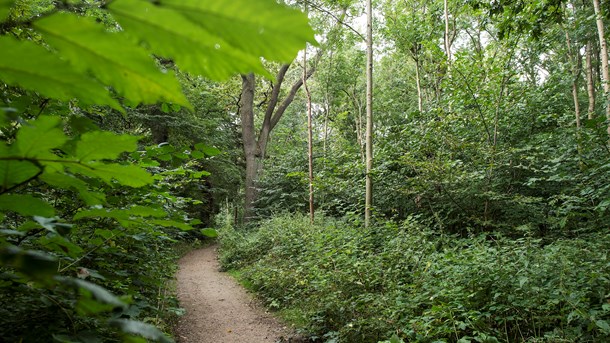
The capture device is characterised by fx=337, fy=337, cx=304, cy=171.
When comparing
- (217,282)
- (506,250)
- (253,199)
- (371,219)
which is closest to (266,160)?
(253,199)

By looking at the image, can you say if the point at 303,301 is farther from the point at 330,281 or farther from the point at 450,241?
the point at 450,241

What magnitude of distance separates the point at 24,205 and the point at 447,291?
477 centimetres

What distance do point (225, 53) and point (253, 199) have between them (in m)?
15.6

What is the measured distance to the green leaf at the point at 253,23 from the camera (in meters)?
0.37

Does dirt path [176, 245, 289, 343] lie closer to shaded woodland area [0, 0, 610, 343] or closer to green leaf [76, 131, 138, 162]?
shaded woodland area [0, 0, 610, 343]

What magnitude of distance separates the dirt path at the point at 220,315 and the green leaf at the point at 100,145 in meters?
5.51

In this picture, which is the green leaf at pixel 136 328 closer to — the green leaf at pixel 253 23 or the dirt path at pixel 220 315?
the green leaf at pixel 253 23

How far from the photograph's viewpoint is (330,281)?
6.08m

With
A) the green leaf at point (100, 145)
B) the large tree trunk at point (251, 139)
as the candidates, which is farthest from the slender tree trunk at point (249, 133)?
the green leaf at point (100, 145)

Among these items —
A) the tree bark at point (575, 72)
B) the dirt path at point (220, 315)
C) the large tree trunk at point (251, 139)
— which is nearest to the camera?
the dirt path at point (220, 315)

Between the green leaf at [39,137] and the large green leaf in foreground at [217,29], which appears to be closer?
the large green leaf in foreground at [217,29]

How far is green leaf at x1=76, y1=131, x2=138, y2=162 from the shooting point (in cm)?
58

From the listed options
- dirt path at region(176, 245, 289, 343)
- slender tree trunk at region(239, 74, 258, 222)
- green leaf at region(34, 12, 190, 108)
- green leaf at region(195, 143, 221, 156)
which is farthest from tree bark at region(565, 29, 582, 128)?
slender tree trunk at region(239, 74, 258, 222)

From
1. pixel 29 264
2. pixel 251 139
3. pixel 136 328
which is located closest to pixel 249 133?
pixel 251 139
